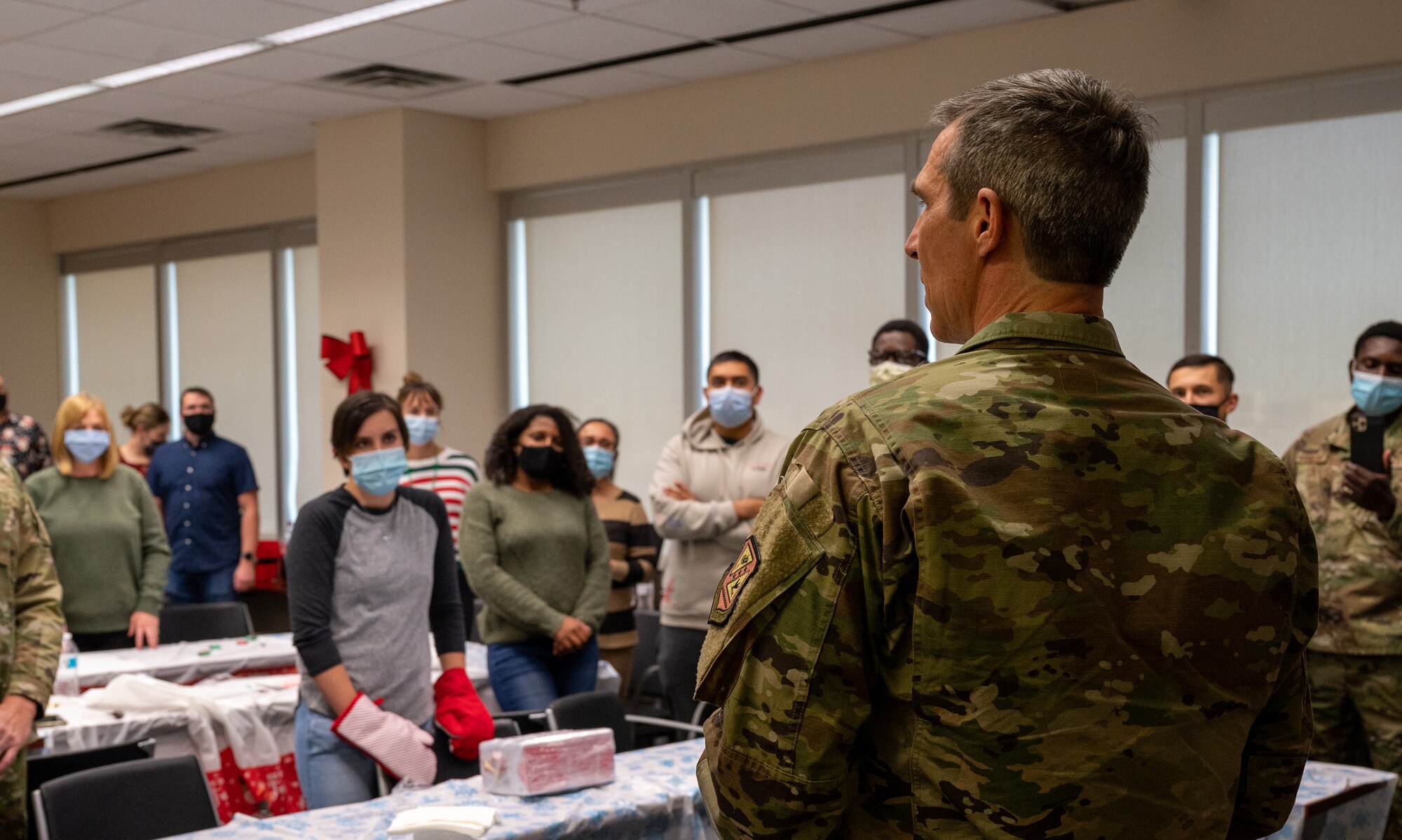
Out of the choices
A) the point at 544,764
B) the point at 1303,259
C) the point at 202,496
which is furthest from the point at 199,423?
the point at 1303,259

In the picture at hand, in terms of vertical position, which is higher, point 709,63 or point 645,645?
point 709,63

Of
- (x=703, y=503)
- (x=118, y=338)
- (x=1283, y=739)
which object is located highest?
(x=118, y=338)

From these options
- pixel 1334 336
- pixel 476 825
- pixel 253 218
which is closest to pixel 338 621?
pixel 476 825

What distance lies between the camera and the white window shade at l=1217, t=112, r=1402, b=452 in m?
5.05

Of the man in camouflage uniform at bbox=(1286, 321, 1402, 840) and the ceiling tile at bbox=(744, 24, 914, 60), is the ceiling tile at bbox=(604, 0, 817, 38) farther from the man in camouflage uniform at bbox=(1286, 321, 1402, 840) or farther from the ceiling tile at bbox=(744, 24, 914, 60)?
the man in camouflage uniform at bbox=(1286, 321, 1402, 840)

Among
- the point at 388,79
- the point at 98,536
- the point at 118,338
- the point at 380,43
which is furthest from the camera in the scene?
the point at 118,338

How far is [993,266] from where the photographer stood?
119cm

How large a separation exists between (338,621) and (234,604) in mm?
2449

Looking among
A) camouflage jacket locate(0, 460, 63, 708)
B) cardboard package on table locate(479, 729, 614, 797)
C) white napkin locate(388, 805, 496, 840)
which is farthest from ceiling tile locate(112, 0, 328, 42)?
white napkin locate(388, 805, 496, 840)

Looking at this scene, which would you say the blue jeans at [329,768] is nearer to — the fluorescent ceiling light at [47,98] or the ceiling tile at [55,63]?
the ceiling tile at [55,63]

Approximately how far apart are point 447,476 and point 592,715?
220 cm

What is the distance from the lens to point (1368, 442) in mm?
3854

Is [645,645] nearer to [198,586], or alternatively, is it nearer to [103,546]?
[103,546]

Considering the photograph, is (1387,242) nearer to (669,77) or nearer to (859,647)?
(669,77)
